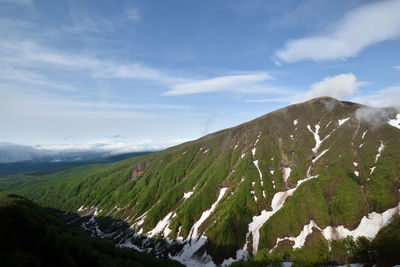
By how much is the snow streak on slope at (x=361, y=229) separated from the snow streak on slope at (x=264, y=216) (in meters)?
15.8

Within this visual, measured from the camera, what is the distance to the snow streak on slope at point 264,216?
136m

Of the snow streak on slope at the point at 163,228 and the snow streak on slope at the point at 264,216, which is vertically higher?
the snow streak on slope at the point at 264,216

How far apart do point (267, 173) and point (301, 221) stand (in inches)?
2354

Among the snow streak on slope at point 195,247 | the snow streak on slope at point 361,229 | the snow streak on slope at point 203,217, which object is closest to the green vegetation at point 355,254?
the snow streak on slope at point 361,229

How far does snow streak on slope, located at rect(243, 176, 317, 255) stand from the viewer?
136 metres

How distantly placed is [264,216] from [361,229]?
59.8 m

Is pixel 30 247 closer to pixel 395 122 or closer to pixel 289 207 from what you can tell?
pixel 289 207

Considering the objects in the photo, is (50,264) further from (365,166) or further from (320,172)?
(365,166)

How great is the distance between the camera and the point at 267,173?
19000cm

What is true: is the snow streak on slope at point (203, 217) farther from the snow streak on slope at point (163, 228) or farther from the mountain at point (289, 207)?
the snow streak on slope at point (163, 228)

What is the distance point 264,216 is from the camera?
497 feet

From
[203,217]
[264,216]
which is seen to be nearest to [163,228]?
[203,217]

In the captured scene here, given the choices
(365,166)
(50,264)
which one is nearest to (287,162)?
(365,166)

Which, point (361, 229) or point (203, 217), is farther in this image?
point (203, 217)
